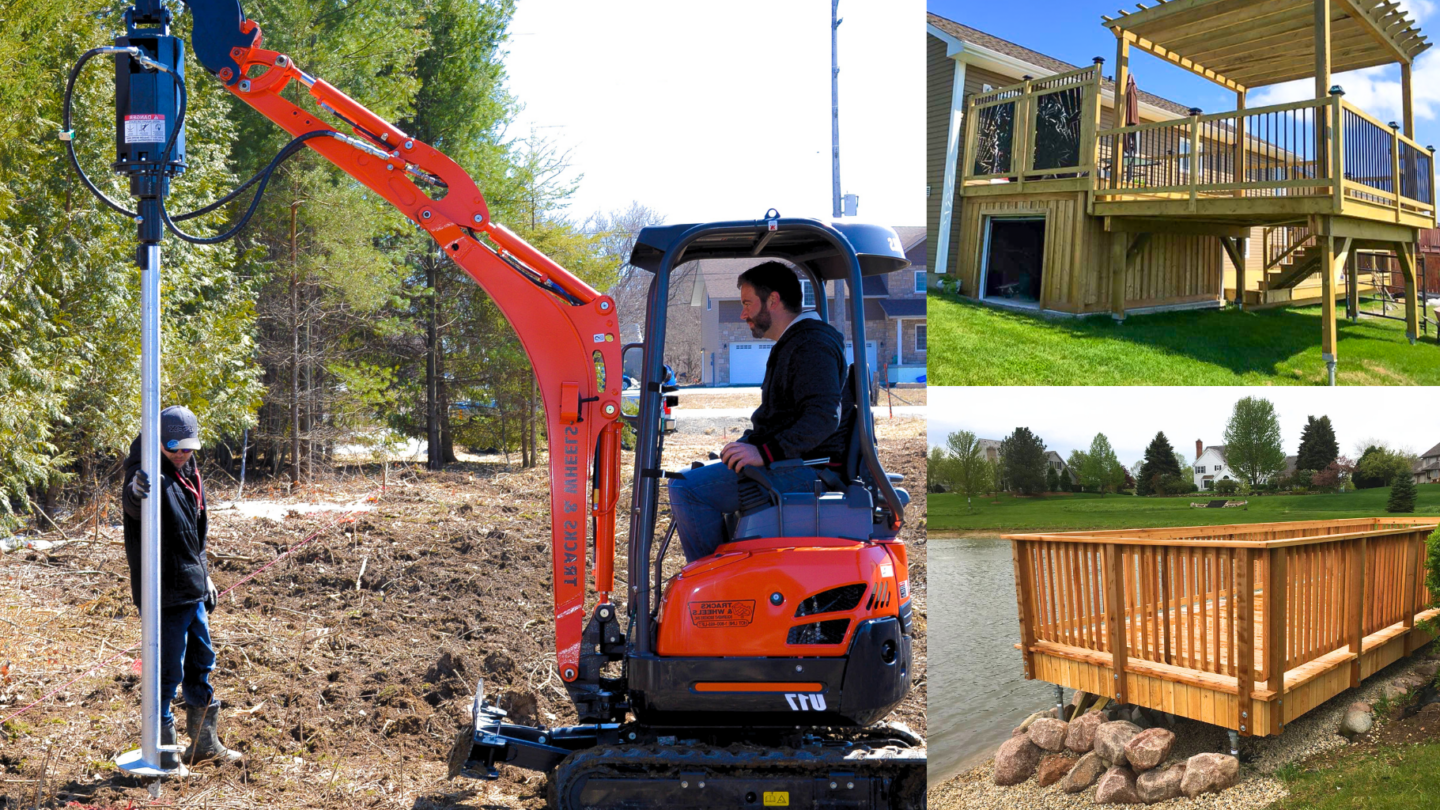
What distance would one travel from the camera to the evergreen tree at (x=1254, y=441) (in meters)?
3.49

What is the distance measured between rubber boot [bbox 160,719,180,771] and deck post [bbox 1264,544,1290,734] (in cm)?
441

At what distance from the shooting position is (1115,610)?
3758mm

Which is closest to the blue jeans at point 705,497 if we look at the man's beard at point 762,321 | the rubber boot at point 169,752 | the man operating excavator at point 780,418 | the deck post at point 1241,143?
the man operating excavator at point 780,418

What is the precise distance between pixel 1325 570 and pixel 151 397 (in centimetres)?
444

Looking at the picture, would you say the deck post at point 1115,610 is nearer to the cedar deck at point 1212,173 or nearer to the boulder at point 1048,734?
the boulder at point 1048,734

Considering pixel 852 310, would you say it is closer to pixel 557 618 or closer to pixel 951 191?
pixel 951 191

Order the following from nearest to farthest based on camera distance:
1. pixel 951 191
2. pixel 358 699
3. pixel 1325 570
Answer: pixel 951 191 < pixel 1325 570 < pixel 358 699

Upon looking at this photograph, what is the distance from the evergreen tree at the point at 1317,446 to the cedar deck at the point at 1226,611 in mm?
265

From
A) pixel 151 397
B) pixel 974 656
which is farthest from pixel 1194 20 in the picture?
pixel 151 397

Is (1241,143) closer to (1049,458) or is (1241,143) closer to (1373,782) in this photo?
(1049,458)

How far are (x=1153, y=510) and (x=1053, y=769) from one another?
1051 millimetres

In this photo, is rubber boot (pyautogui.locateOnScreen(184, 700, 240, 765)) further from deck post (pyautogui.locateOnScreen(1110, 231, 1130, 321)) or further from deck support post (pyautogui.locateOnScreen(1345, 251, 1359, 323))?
deck support post (pyautogui.locateOnScreen(1345, 251, 1359, 323))

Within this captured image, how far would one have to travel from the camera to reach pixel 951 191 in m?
3.44

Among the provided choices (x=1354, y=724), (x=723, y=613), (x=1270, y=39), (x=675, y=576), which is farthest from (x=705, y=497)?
(x=1354, y=724)
